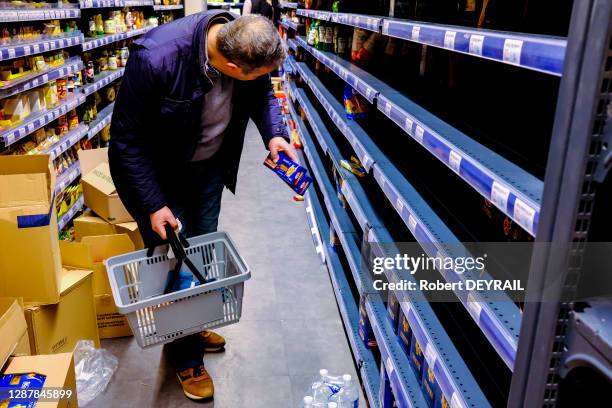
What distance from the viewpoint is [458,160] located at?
4.82 feet

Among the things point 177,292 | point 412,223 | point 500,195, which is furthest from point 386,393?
point 500,195

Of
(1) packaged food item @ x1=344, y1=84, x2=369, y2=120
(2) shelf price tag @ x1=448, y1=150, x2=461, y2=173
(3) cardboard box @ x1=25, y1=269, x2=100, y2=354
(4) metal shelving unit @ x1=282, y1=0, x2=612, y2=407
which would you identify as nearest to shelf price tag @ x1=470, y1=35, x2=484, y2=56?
(4) metal shelving unit @ x1=282, y1=0, x2=612, y2=407

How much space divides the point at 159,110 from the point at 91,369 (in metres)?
1.27

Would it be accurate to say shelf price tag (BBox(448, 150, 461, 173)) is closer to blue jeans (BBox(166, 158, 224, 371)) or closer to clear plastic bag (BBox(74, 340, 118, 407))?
blue jeans (BBox(166, 158, 224, 371))

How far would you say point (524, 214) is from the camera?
1080mm

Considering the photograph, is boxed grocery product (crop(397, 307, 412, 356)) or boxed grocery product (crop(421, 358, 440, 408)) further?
boxed grocery product (crop(397, 307, 412, 356))

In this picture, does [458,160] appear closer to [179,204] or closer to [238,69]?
[238,69]

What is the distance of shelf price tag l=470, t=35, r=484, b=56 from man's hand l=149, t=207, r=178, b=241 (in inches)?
51.8

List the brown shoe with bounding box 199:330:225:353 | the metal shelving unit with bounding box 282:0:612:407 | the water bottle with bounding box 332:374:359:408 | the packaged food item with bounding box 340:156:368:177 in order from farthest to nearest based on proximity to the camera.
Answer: the packaged food item with bounding box 340:156:368:177 → the brown shoe with bounding box 199:330:225:353 → the water bottle with bounding box 332:374:359:408 → the metal shelving unit with bounding box 282:0:612:407

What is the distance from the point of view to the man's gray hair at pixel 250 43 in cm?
184

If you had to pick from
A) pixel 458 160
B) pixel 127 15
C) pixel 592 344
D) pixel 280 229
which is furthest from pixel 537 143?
pixel 127 15

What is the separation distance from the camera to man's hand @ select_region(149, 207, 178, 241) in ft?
7.02

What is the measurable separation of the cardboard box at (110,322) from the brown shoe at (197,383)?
530mm

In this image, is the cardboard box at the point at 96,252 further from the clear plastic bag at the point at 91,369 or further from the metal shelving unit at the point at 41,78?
the metal shelving unit at the point at 41,78
